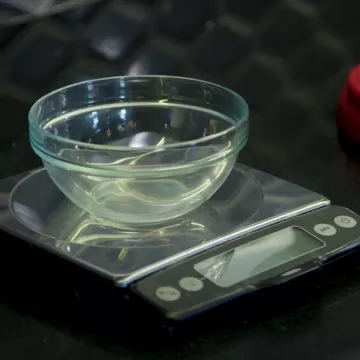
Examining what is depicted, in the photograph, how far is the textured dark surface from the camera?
0.56m

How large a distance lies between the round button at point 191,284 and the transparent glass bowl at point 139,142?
103 mm

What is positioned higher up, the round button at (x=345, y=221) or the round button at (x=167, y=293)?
the round button at (x=345, y=221)

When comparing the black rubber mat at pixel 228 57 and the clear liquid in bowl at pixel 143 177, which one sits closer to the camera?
the clear liquid in bowl at pixel 143 177

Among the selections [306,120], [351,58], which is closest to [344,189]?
[306,120]

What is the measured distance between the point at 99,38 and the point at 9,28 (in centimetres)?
12

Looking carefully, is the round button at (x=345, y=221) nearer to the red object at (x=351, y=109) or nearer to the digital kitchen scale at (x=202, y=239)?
the digital kitchen scale at (x=202, y=239)

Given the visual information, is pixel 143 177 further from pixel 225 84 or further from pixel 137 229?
pixel 225 84

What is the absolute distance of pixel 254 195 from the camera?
71 cm

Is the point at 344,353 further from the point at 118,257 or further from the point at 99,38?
the point at 99,38

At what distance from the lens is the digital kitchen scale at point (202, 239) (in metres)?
0.56

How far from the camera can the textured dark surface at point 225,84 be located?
1.82ft

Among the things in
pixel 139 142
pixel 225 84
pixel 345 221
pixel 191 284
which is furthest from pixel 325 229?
pixel 225 84

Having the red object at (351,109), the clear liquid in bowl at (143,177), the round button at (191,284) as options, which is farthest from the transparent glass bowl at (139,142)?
the red object at (351,109)

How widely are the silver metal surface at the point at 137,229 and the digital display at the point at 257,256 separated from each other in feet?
0.05
